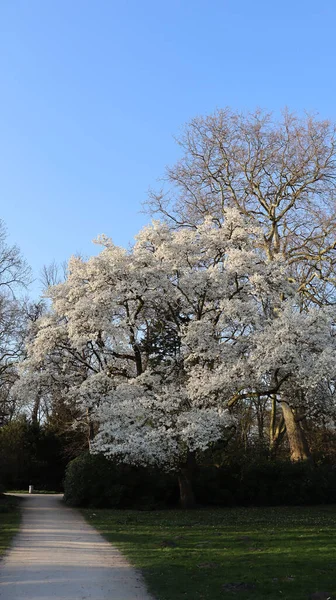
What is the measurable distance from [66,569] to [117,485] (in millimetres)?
10993

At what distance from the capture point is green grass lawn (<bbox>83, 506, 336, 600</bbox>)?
298 inches

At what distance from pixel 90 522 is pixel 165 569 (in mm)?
7380

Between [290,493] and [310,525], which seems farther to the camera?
[290,493]

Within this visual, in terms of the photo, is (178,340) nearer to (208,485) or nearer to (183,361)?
(183,361)

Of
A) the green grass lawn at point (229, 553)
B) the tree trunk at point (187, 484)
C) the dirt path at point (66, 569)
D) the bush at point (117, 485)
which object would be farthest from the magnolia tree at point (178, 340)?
the dirt path at point (66, 569)

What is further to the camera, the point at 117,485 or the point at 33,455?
the point at 33,455

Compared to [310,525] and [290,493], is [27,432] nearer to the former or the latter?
[290,493]

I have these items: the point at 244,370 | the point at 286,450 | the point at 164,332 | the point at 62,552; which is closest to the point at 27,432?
the point at 286,450

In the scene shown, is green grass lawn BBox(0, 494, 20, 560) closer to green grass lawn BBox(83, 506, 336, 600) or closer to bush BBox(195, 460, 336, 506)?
green grass lawn BBox(83, 506, 336, 600)

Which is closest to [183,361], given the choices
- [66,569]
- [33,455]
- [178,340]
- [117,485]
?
[178,340]

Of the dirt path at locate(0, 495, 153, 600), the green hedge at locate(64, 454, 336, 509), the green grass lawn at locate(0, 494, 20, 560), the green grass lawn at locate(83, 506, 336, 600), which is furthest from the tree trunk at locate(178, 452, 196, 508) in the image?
the dirt path at locate(0, 495, 153, 600)

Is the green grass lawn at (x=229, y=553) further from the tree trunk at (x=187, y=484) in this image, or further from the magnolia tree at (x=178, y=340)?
the magnolia tree at (x=178, y=340)

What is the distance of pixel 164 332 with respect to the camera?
18.7 metres

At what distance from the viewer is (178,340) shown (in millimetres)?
18328
